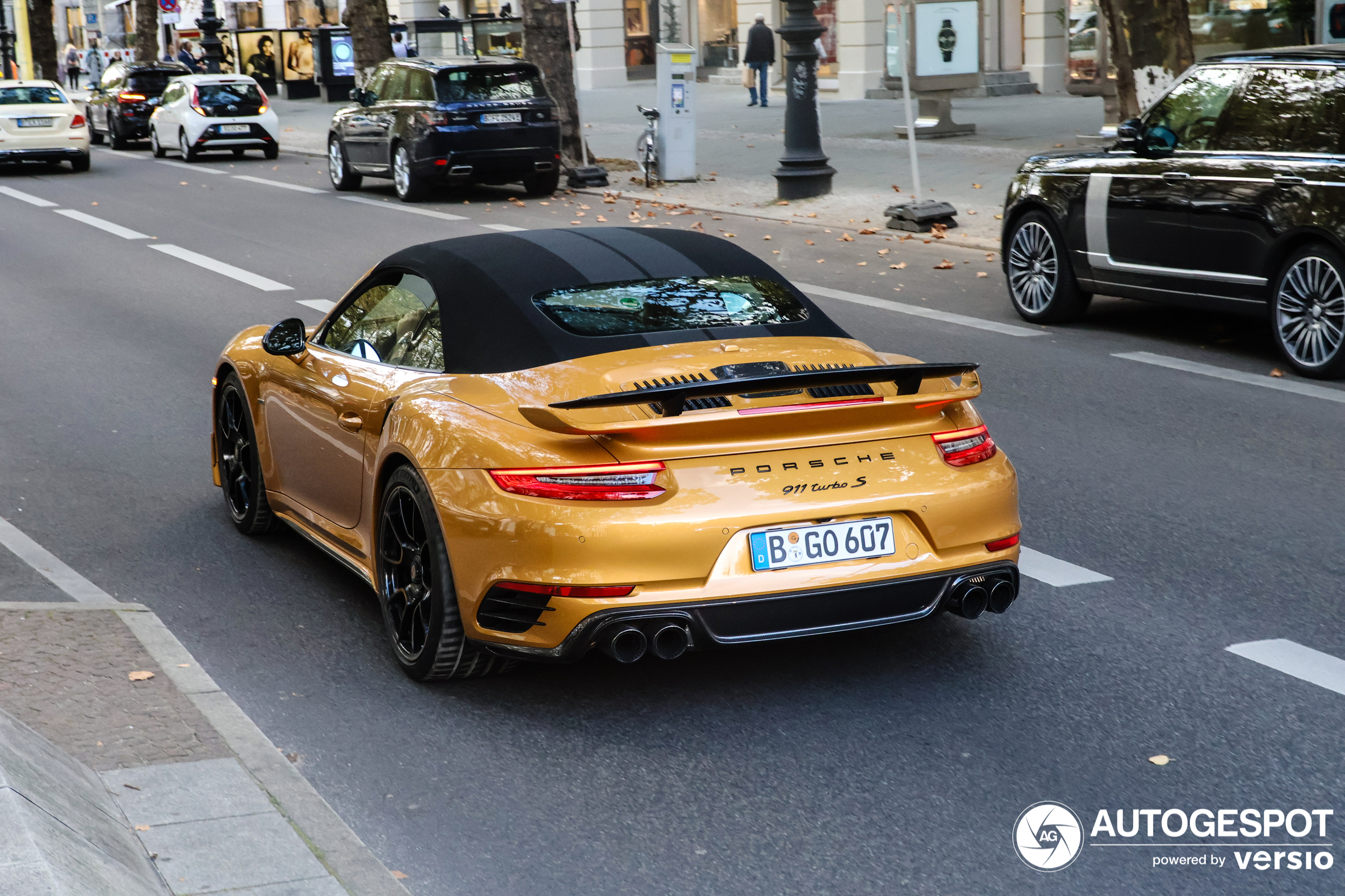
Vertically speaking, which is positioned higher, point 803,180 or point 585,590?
point 803,180

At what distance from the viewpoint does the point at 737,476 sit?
14.1 ft

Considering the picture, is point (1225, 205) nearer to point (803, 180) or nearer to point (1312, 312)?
point (1312, 312)

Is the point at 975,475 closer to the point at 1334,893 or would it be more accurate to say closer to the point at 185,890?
the point at 1334,893

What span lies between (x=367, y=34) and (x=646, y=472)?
28829 mm

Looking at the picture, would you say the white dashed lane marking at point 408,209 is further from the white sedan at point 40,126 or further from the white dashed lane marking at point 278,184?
the white sedan at point 40,126

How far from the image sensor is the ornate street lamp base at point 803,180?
18.9 m

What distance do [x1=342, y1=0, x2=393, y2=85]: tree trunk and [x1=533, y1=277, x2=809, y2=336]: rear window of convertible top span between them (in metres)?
27.1

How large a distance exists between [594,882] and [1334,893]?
5.35 feet

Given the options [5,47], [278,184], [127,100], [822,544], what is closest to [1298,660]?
[822,544]

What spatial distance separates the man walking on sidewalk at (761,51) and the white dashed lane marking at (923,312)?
2222 centimetres

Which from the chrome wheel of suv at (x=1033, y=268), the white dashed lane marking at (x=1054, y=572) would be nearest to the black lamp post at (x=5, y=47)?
the chrome wheel of suv at (x=1033, y=268)

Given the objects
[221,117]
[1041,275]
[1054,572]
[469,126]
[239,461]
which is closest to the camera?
[1054,572]

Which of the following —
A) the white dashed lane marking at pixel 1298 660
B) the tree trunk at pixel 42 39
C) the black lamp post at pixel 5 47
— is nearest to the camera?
the white dashed lane marking at pixel 1298 660

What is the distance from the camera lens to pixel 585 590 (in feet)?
14.0
